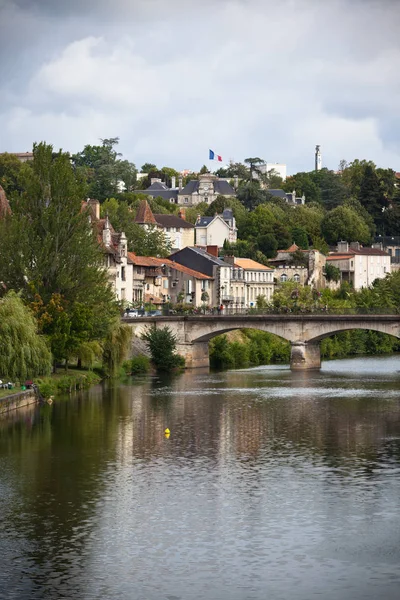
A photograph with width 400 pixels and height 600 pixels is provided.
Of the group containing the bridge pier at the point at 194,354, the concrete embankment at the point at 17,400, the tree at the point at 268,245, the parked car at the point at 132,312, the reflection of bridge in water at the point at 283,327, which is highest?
the tree at the point at 268,245

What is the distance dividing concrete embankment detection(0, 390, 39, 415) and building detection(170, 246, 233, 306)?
70.0m

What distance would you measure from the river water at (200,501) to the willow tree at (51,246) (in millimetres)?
7986

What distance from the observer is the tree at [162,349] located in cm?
10712

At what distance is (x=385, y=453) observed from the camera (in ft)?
189

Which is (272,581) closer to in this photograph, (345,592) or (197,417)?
(345,592)

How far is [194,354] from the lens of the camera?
4469 inches

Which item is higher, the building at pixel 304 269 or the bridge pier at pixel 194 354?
the building at pixel 304 269

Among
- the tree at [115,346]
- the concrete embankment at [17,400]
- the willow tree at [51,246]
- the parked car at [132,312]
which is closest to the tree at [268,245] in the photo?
the parked car at [132,312]

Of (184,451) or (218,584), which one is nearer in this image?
(218,584)

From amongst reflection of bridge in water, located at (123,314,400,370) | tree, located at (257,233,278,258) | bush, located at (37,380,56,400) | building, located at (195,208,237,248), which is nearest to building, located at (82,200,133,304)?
reflection of bridge in water, located at (123,314,400,370)

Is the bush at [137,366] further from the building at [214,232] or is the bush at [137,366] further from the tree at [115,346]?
the building at [214,232]

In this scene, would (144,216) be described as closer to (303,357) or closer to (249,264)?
(249,264)

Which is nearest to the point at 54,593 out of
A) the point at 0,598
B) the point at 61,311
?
the point at 0,598

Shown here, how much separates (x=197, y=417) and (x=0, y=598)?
122 feet
